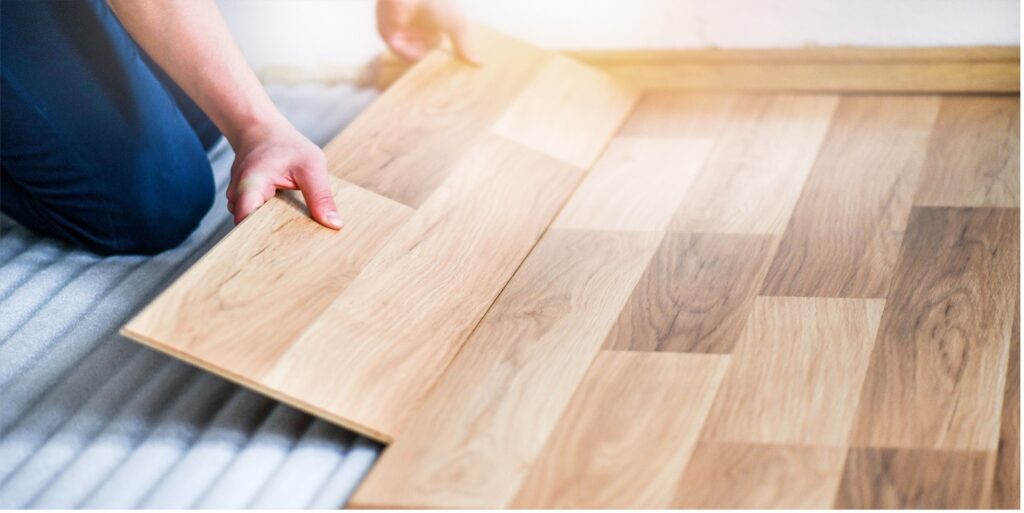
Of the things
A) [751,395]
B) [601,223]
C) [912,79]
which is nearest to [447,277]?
[601,223]

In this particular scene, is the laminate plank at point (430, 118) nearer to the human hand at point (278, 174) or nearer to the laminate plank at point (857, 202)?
the human hand at point (278, 174)

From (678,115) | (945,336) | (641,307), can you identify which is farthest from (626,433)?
(678,115)

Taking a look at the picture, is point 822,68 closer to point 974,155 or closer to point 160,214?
point 974,155

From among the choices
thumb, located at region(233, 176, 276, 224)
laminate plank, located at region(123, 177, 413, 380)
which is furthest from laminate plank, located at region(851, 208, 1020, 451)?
thumb, located at region(233, 176, 276, 224)

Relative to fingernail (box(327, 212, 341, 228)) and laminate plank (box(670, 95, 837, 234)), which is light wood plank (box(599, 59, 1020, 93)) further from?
fingernail (box(327, 212, 341, 228))

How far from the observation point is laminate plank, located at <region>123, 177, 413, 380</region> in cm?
102

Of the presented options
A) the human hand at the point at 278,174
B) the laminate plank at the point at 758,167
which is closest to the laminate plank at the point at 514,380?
the laminate plank at the point at 758,167

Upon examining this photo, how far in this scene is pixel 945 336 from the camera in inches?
42.5

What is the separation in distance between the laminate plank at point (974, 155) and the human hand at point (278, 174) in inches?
27.9

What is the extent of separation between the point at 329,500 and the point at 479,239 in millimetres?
430

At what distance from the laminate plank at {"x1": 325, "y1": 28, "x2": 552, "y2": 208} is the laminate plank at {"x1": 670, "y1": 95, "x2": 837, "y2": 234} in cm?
28

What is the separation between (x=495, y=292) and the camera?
4.01ft

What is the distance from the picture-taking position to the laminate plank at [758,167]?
4.46 ft

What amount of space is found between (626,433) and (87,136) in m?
0.78
